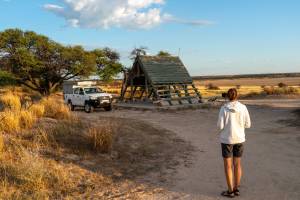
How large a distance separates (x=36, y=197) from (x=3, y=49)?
37187 mm

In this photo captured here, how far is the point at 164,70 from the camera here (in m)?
30.3

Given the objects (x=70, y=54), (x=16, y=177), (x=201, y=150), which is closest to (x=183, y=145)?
(x=201, y=150)

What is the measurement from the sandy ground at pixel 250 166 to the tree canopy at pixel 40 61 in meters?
26.6

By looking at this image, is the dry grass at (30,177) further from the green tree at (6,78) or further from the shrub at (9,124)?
the green tree at (6,78)

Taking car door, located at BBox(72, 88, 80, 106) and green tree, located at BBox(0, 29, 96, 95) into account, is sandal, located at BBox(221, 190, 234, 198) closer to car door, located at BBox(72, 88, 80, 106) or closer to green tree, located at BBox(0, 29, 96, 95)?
car door, located at BBox(72, 88, 80, 106)

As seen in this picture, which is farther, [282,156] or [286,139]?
[286,139]

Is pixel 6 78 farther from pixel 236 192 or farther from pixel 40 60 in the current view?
pixel 236 192

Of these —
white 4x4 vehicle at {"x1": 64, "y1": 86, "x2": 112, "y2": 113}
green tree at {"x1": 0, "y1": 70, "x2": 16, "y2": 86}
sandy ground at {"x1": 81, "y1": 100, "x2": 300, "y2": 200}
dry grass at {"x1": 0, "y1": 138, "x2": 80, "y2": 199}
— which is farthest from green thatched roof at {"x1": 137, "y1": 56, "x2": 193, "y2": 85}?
dry grass at {"x1": 0, "y1": 138, "x2": 80, "y2": 199}

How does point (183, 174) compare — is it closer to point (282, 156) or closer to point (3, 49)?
point (282, 156)

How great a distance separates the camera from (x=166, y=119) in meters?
21.0

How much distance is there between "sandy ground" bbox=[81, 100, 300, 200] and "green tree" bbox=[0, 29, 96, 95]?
2654 cm

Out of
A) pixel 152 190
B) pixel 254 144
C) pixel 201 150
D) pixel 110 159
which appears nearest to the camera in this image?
pixel 152 190

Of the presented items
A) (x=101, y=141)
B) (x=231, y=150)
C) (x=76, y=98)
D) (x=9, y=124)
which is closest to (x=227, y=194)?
(x=231, y=150)

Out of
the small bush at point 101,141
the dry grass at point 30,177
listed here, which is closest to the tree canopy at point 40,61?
the small bush at point 101,141
